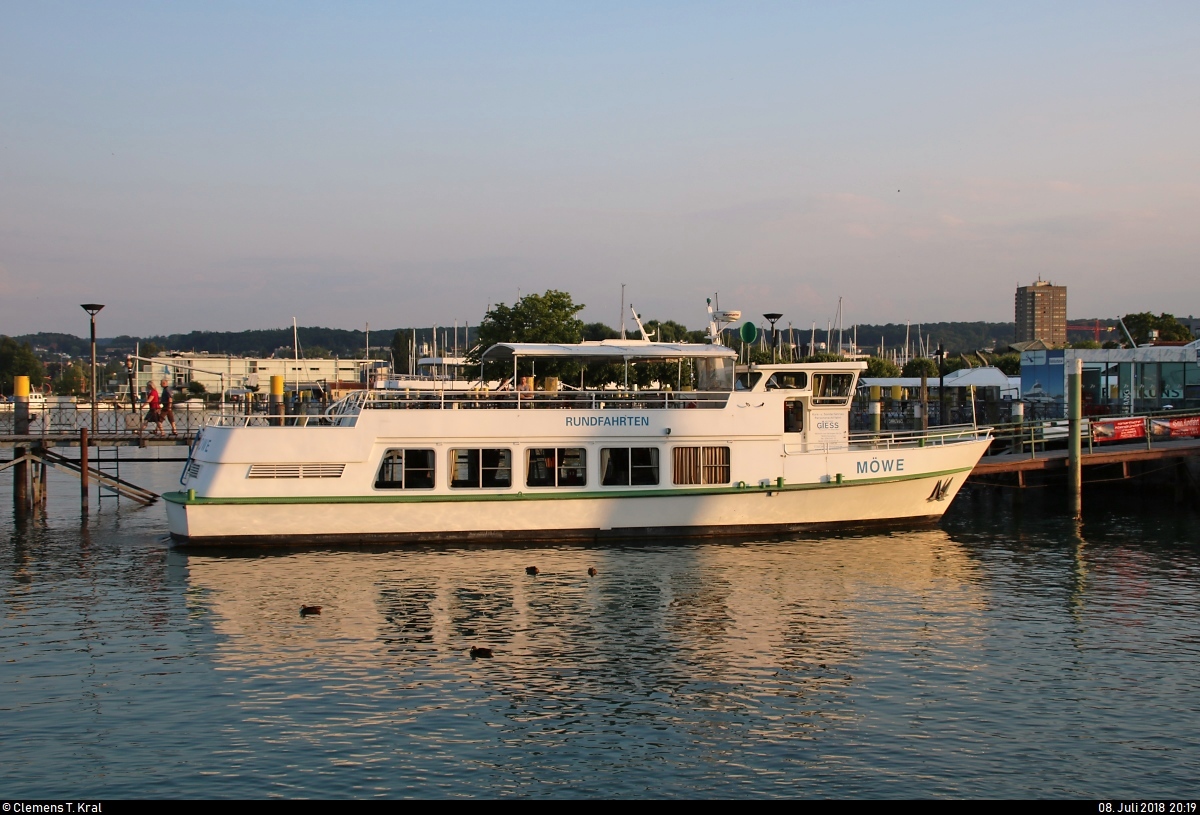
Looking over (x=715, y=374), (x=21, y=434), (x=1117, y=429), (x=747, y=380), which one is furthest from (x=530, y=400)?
(x=1117, y=429)

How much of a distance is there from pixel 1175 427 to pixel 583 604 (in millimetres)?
27650

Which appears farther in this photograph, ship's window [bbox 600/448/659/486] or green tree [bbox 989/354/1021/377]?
green tree [bbox 989/354/1021/377]

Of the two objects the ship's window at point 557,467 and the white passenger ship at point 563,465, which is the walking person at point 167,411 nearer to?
the white passenger ship at point 563,465

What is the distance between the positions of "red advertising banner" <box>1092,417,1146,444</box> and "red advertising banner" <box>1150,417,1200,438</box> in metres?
0.76

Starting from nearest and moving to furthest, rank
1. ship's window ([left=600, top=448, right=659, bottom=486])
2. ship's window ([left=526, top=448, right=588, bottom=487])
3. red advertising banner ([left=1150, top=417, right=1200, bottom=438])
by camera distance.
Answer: ship's window ([left=526, top=448, right=588, bottom=487]) → ship's window ([left=600, top=448, right=659, bottom=486]) → red advertising banner ([left=1150, top=417, right=1200, bottom=438])

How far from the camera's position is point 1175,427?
1517 inches

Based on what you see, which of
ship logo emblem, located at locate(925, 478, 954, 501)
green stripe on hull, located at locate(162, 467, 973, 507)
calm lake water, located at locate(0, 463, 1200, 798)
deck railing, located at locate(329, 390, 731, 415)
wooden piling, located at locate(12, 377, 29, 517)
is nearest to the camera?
calm lake water, located at locate(0, 463, 1200, 798)

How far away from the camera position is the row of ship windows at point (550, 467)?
27359mm

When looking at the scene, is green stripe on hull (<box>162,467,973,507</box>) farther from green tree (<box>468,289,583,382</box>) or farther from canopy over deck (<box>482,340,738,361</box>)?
green tree (<box>468,289,583,382</box>)

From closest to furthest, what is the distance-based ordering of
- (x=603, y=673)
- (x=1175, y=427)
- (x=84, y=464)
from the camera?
(x=603, y=673) < (x=84, y=464) < (x=1175, y=427)

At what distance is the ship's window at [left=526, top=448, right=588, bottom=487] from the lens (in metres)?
28.0

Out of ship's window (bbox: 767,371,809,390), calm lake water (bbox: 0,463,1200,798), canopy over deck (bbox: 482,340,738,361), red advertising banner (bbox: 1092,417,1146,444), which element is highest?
canopy over deck (bbox: 482,340,738,361)

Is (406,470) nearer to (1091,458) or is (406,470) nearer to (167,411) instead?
(167,411)

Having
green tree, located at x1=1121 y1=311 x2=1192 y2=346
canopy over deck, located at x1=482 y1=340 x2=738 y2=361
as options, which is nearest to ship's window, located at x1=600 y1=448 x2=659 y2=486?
canopy over deck, located at x1=482 y1=340 x2=738 y2=361
